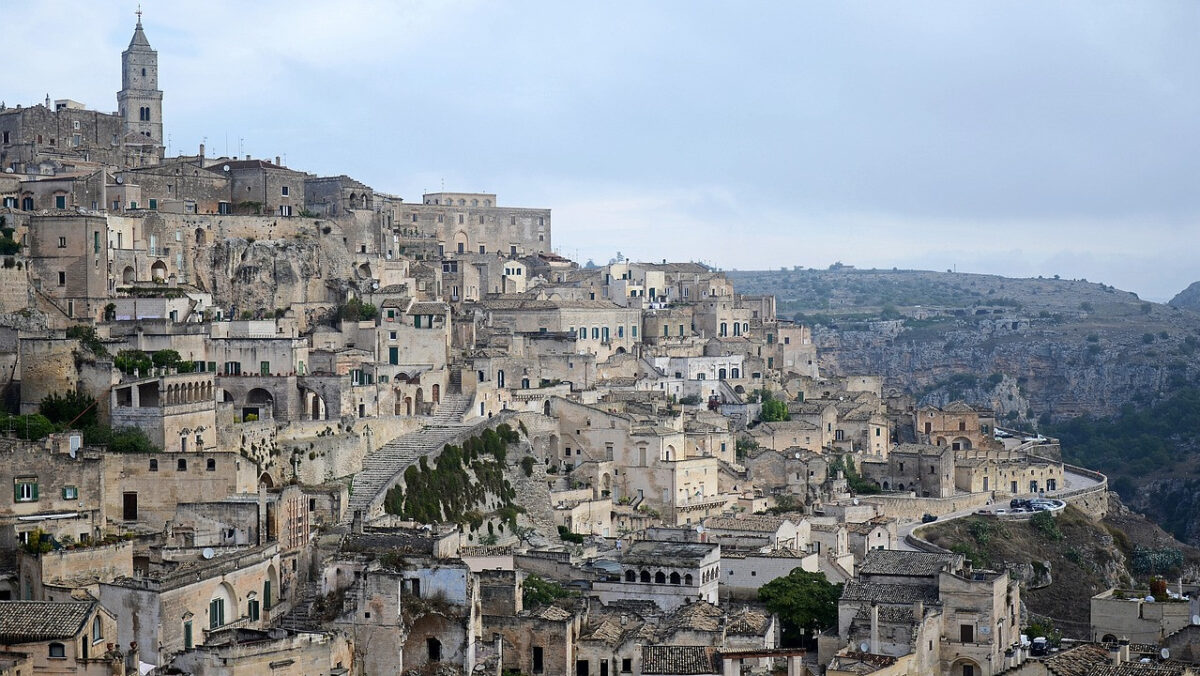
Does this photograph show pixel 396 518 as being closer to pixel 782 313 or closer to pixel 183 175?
pixel 183 175

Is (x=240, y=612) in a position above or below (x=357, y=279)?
below

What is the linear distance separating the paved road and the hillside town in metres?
0.47

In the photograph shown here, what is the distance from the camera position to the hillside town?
138 feet

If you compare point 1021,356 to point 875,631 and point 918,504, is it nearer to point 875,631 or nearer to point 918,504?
point 918,504

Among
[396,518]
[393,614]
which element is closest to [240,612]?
[393,614]

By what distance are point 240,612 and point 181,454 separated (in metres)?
7.26

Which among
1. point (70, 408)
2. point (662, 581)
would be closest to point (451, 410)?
point (662, 581)

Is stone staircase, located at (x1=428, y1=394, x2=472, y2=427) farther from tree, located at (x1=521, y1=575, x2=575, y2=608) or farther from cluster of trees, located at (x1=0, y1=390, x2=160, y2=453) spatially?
cluster of trees, located at (x1=0, y1=390, x2=160, y2=453)

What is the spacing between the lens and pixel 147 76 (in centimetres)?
8444

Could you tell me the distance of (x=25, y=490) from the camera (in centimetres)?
4516

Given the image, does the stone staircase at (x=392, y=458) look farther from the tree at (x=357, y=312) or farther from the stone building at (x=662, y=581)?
the stone building at (x=662, y=581)

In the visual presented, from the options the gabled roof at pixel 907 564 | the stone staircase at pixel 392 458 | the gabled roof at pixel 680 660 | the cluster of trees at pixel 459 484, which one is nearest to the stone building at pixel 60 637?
the gabled roof at pixel 680 660

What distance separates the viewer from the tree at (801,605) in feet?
160

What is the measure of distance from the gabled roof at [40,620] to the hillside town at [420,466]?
0.10 metres
